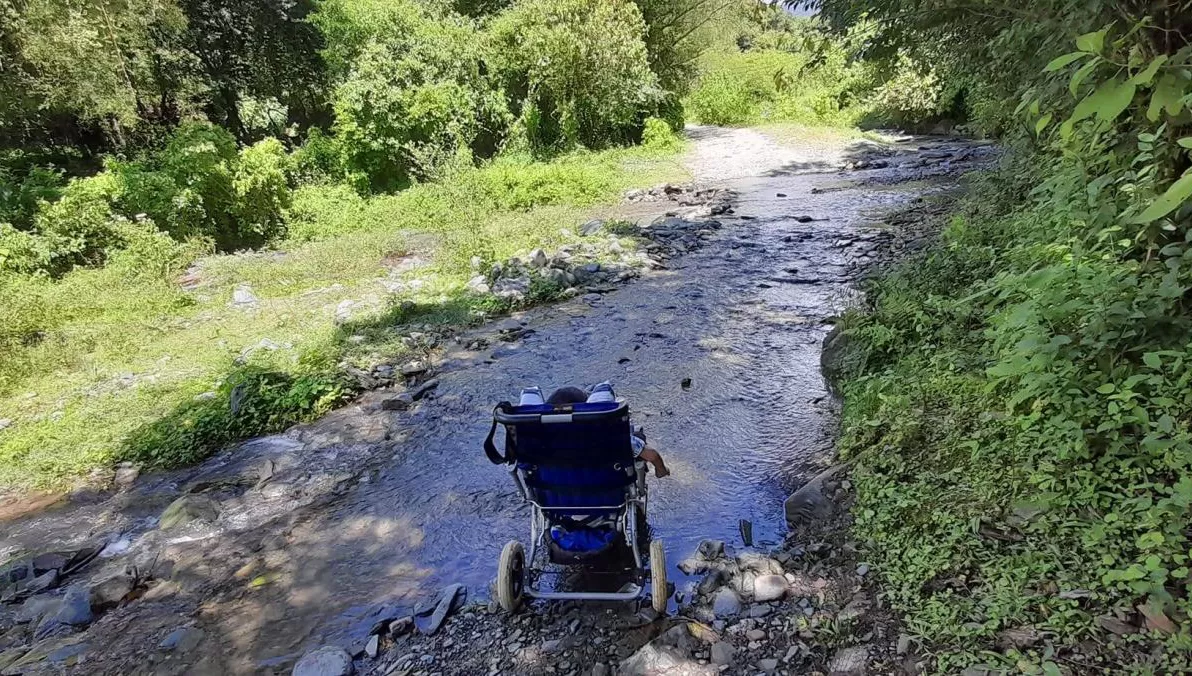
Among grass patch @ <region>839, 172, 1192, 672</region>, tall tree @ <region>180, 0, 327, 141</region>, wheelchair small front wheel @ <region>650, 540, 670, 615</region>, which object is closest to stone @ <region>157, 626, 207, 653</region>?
wheelchair small front wheel @ <region>650, 540, 670, 615</region>

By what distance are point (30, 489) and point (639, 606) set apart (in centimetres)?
603

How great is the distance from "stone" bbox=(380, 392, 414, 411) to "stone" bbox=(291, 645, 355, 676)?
131 inches

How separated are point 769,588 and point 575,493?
3.87ft

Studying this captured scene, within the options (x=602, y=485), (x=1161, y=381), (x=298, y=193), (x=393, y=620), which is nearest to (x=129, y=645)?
(x=393, y=620)

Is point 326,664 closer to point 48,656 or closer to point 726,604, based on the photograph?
point 48,656

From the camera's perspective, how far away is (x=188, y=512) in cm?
502

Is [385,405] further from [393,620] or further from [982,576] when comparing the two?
[982,576]

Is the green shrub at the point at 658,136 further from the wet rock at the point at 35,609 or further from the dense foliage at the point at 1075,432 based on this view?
the wet rock at the point at 35,609

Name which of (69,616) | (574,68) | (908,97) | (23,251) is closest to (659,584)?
(69,616)

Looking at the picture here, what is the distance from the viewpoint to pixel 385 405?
6613 millimetres

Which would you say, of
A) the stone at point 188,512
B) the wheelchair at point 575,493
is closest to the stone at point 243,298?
the stone at point 188,512

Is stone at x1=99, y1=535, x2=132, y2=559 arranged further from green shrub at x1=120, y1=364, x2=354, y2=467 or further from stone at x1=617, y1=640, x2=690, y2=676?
stone at x1=617, y1=640, x2=690, y2=676

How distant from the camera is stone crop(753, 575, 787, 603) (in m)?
3.26

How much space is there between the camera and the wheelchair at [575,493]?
3.32m
